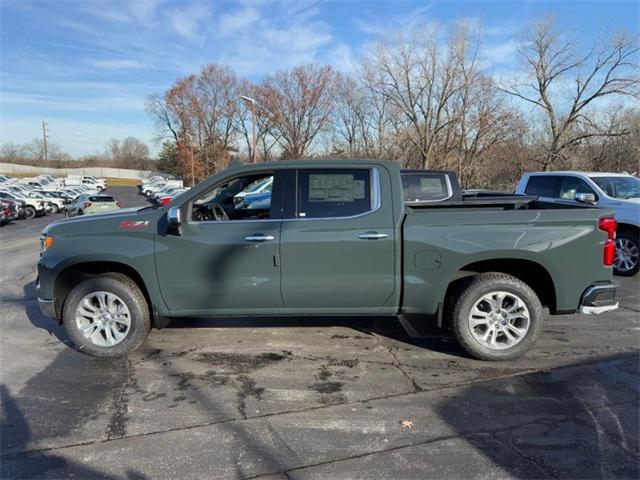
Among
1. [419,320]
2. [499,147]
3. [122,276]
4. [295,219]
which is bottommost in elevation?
[419,320]

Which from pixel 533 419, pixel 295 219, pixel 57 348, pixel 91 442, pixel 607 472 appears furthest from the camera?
pixel 57 348

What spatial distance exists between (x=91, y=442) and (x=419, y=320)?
9.46 feet

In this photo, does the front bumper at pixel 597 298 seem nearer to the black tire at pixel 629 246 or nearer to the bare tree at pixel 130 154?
the black tire at pixel 629 246

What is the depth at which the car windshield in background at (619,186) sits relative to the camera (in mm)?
8789

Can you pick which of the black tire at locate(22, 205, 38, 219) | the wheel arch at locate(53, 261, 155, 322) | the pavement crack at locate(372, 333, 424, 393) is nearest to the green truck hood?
the wheel arch at locate(53, 261, 155, 322)

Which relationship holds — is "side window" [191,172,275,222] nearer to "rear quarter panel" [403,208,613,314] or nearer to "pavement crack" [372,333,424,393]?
"rear quarter panel" [403,208,613,314]

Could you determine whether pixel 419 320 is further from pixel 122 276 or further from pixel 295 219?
pixel 122 276

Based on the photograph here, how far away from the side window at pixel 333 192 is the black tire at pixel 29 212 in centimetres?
2759

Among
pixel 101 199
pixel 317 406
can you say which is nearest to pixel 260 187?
pixel 317 406

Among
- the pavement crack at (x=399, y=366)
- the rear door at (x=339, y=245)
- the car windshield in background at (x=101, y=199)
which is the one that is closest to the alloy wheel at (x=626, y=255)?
the pavement crack at (x=399, y=366)

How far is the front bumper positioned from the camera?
169 inches

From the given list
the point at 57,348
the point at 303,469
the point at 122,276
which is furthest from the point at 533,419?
the point at 57,348

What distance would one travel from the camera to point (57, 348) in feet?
16.0

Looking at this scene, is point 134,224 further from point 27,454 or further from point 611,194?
point 611,194
